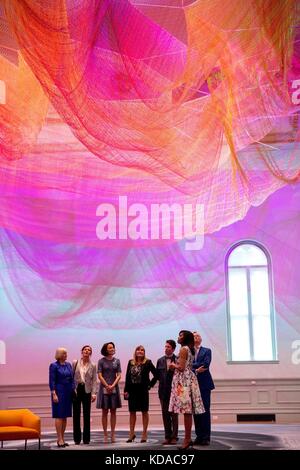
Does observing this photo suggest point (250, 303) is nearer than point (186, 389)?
No

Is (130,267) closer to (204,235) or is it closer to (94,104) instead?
(204,235)

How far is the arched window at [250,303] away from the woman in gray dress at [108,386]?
3.41m

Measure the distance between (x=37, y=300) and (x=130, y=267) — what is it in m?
1.70

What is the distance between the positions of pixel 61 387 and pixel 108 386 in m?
0.63

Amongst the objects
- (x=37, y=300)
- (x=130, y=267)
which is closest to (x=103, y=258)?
(x=130, y=267)

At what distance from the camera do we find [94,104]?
12.2 metres

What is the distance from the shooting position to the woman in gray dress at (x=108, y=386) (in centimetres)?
908

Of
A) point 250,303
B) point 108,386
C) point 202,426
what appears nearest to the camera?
point 202,426

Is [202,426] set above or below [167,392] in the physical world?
below

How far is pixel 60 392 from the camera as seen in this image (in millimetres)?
8844

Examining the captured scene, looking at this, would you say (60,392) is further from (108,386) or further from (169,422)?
(169,422)

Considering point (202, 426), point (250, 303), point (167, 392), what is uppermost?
point (250, 303)

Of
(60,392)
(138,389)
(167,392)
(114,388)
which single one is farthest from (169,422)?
(60,392)

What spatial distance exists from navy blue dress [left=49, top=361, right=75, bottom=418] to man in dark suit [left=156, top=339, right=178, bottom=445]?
1208 mm
